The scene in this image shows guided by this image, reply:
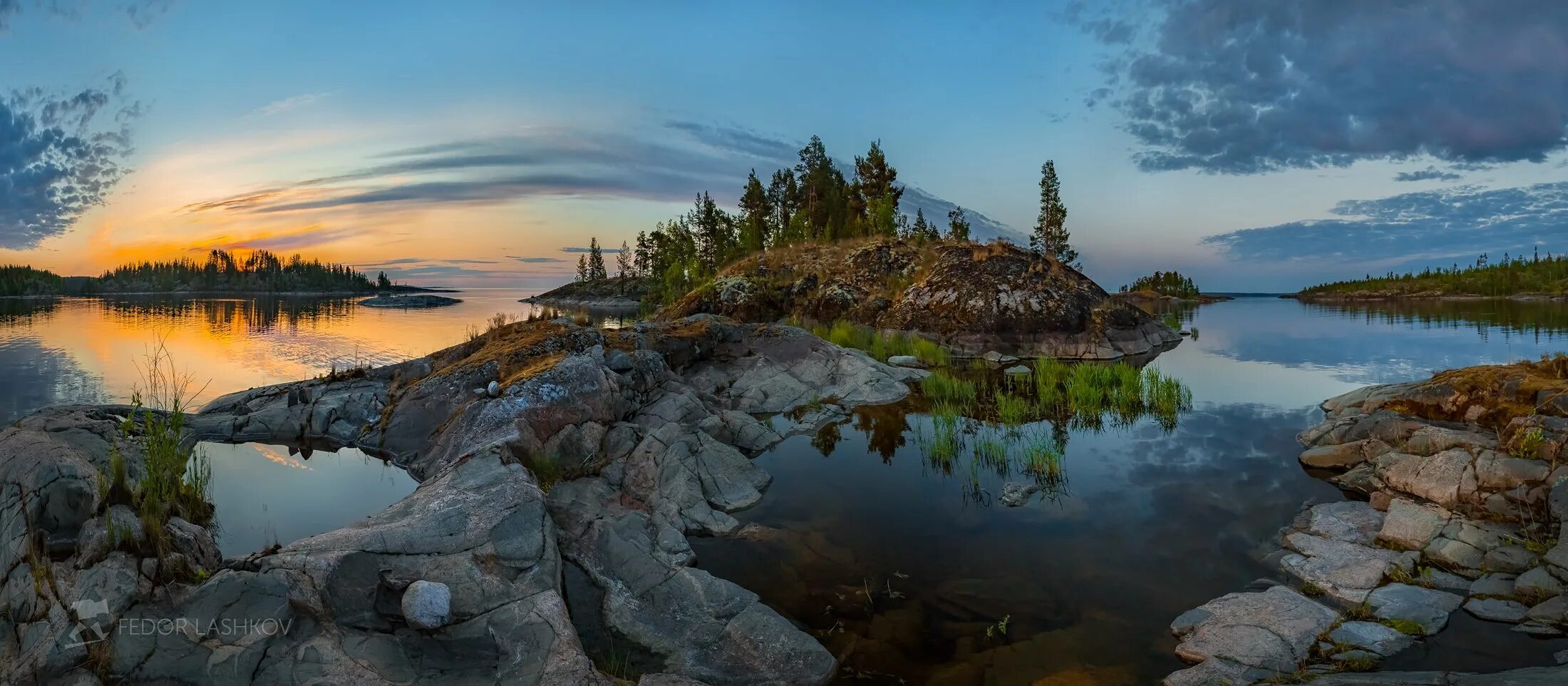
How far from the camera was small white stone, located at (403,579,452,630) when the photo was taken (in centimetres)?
651

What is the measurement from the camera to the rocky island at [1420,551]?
22.6 ft

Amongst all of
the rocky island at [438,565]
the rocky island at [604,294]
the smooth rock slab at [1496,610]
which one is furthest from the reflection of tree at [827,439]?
the rocky island at [604,294]

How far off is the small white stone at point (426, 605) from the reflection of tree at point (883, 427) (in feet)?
33.7

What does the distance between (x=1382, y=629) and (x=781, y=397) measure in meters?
15.8

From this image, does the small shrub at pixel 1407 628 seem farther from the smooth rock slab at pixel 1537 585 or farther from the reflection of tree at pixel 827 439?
the reflection of tree at pixel 827 439

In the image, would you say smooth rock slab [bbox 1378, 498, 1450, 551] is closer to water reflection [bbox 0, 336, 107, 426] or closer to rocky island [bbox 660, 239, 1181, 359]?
rocky island [bbox 660, 239, 1181, 359]

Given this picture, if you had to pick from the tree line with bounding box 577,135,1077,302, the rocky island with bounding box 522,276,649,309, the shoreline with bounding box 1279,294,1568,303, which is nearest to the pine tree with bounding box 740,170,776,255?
the tree line with bounding box 577,135,1077,302

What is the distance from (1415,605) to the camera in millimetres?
7738

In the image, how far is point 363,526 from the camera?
27.8 ft

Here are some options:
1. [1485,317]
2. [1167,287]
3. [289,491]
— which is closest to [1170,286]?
[1167,287]

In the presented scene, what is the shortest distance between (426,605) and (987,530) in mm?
8280

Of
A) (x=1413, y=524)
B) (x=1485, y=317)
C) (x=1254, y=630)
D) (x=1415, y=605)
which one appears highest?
(x=1485, y=317)

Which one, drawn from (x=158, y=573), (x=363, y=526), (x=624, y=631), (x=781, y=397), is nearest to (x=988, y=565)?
(x=624, y=631)

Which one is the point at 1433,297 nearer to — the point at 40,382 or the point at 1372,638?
the point at 1372,638
